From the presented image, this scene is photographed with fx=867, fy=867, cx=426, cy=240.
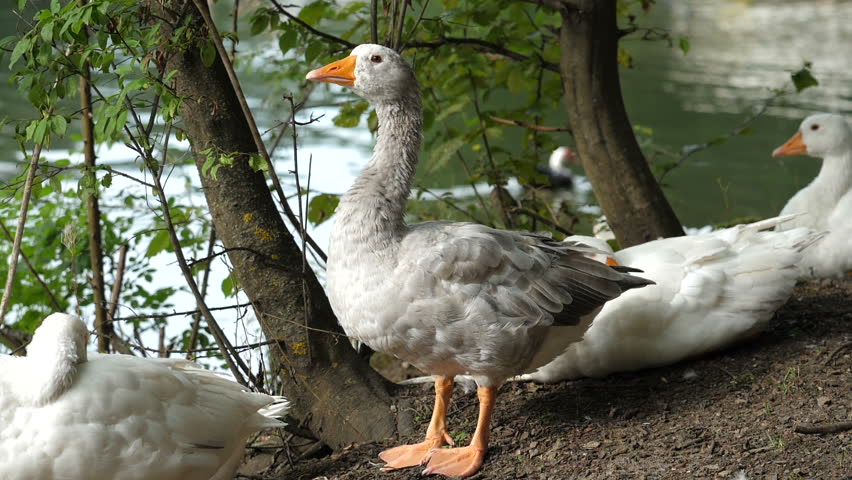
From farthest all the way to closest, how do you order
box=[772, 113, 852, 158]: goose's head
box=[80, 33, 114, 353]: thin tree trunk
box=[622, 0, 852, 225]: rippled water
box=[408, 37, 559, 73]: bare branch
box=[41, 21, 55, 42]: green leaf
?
1. box=[622, 0, 852, 225]: rippled water
2. box=[772, 113, 852, 158]: goose's head
3. box=[408, 37, 559, 73]: bare branch
4. box=[80, 33, 114, 353]: thin tree trunk
5. box=[41, 21, 55, 42]: green leaf

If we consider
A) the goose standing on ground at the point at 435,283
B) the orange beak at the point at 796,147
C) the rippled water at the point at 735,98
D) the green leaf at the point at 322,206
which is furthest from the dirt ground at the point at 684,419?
the rippled water at the point at 735,98

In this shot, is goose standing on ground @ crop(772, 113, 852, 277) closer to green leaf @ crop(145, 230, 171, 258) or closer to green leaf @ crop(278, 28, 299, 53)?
green leaf @ crop(278, 28, 299, 53)

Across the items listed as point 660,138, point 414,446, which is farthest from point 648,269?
point 660,138

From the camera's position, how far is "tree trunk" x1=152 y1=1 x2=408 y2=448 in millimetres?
4223

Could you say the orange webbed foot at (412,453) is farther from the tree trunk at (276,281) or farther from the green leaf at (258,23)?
the green leaf at (258,23)

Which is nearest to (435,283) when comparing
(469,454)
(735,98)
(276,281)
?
(469,454)

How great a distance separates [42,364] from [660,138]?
9.79 m

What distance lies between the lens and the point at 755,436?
3551 millimetres

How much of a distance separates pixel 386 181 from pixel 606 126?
2.23 metres

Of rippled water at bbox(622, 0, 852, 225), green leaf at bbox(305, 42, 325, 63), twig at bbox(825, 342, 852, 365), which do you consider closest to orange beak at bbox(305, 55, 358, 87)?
green leaf at bbox(305, 42, 325, 63)

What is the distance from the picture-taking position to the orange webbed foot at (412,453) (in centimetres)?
377

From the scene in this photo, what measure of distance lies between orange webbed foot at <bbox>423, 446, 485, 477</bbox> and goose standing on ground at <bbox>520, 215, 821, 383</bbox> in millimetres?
879

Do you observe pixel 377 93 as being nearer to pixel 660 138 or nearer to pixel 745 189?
pixel 745 189

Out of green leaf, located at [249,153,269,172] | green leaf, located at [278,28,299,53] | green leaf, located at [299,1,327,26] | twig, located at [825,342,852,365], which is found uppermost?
green leaf, located at [299,1,327,26]
